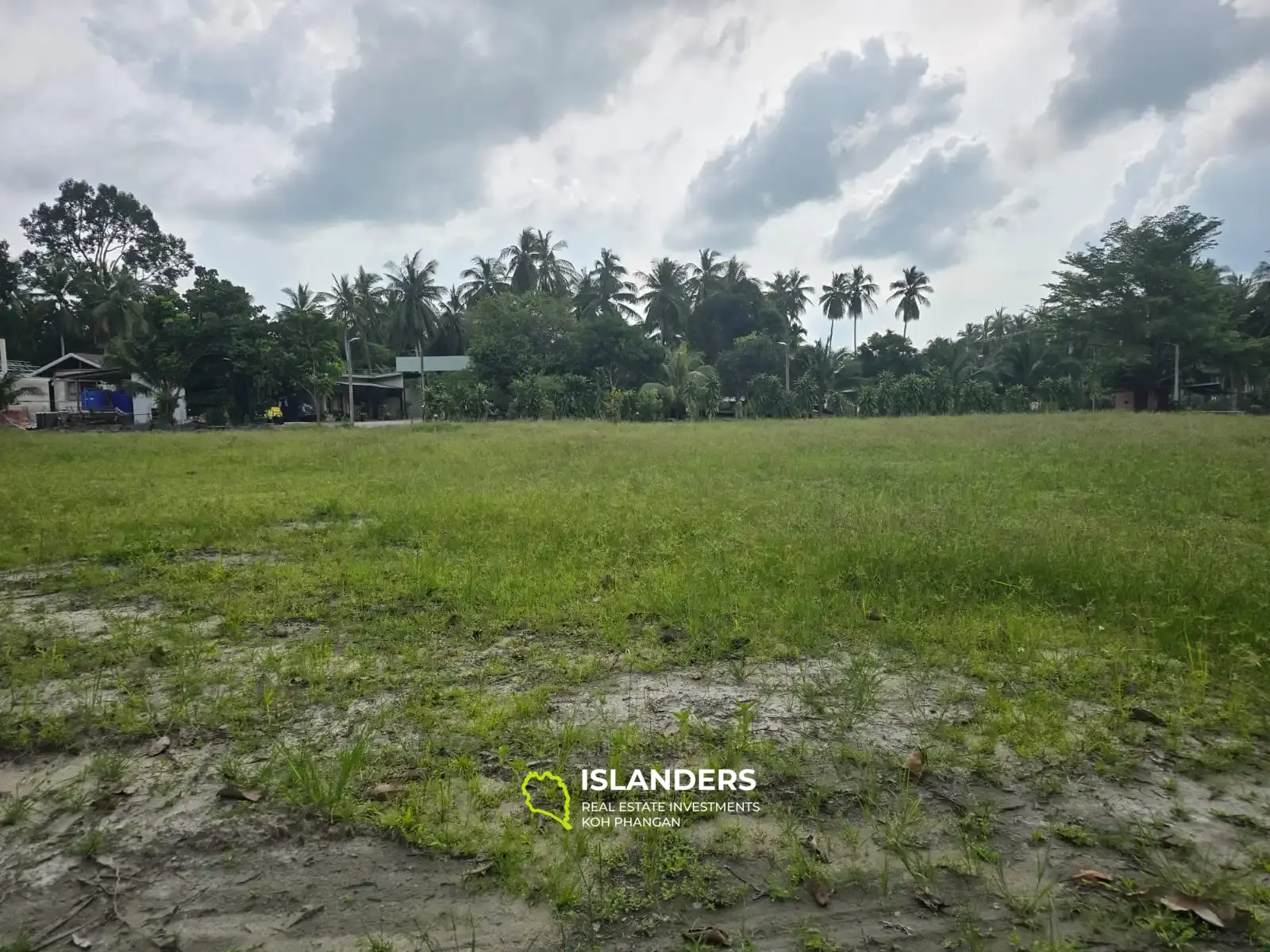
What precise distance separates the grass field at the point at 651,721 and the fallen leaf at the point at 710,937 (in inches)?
0.8

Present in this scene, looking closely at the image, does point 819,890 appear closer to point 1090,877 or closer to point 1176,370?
point 1090,877

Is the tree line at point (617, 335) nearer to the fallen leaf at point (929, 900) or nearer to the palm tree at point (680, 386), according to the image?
the palm tree at point (680, 386)

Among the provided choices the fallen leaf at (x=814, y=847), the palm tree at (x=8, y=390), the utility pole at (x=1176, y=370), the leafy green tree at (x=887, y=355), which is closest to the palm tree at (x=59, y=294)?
the palm tree at (x=8, y=390)

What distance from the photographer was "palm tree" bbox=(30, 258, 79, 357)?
52094 millimetres

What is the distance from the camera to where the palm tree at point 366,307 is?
54.4 m

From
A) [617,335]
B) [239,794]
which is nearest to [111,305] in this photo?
[617,335]

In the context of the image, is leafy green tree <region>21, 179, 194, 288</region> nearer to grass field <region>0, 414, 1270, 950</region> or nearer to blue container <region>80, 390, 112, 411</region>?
blue container <region>80, 390, 112, 411</region>

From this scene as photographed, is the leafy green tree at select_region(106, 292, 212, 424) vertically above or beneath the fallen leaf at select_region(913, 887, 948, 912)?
above

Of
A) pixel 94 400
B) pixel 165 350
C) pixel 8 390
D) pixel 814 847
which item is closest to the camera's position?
pixel 814 847

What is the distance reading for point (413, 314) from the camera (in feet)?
187

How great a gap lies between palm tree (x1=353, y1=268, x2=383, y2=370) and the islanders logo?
56080mm

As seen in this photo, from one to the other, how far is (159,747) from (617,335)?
46.5 meters

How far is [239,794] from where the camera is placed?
9.52ft

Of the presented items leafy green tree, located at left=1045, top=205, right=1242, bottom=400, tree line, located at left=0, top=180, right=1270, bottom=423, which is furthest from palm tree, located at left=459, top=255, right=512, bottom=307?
leafy green tree, located at left=1045, top=205, right=1242, bottom=400
